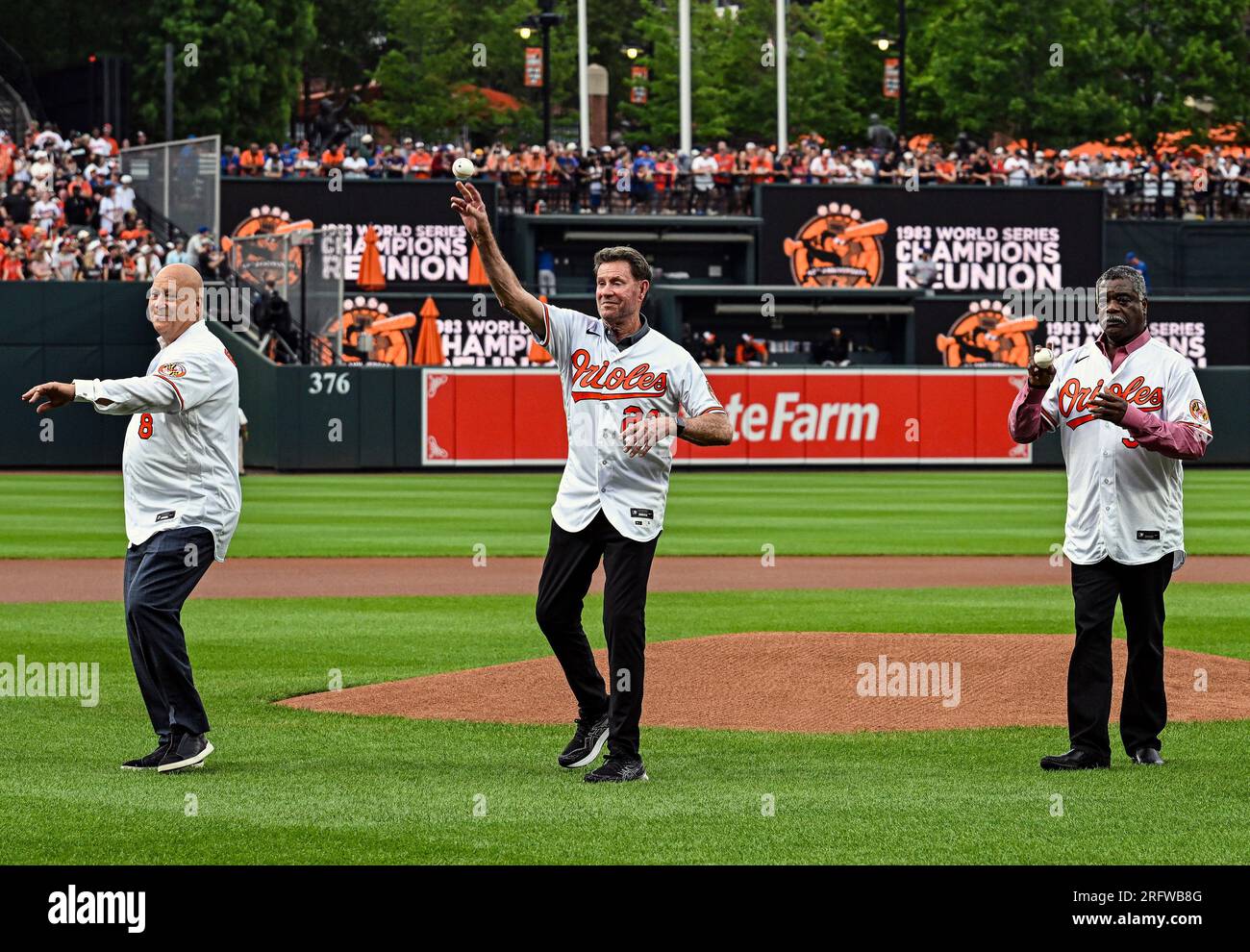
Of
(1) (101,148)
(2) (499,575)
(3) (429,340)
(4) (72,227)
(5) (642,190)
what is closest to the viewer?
(2) (499,575)

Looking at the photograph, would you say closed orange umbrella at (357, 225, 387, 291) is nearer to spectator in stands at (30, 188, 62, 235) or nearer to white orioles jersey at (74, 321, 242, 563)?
spectator in stands at (30, 188, 62, 235)

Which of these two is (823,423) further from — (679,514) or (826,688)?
(826,688)

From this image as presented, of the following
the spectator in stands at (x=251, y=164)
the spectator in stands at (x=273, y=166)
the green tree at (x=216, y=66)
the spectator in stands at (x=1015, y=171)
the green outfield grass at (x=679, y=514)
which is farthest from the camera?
the green tree at (x=216, y=66)

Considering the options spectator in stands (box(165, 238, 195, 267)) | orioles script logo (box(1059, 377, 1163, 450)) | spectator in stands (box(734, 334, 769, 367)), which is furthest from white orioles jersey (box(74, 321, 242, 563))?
spectator in stands (box(734, 334, 769, 367))

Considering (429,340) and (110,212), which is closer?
(110,212)

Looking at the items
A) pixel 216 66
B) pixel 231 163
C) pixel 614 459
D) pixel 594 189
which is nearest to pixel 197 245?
pixel 231 163

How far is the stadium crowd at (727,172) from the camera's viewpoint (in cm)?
4441

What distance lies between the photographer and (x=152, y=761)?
807 cm

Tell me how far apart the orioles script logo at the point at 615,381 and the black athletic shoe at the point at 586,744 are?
4.56 feet

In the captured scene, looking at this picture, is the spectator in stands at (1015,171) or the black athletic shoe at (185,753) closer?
the black athletic shoe at (185,753)

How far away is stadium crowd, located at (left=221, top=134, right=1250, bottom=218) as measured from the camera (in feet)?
146

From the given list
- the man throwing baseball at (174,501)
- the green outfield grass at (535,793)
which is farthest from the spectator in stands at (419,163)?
the man throwing baseball at (174,501)

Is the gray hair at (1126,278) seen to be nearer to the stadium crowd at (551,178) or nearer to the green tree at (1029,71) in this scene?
the stadium crowd at (551,178)

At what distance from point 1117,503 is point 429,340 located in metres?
31.5
